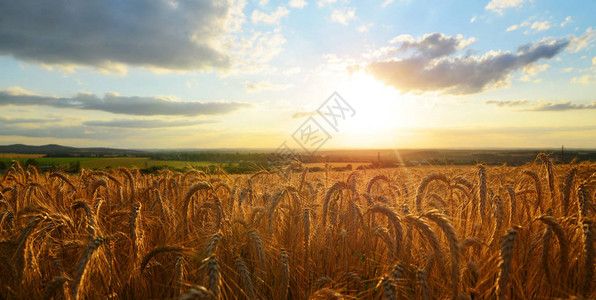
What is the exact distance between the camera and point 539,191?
3719 mm

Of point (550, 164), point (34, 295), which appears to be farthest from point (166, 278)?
point (550, 164)

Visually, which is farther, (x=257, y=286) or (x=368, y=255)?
(x=368, y=255)

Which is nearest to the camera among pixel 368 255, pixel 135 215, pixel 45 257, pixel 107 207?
pixel 135 215

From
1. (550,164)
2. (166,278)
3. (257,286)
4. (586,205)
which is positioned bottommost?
(166,278)

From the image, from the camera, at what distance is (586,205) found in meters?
2.42

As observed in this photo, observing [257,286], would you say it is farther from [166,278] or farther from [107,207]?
[107,207]

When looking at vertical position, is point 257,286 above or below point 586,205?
below

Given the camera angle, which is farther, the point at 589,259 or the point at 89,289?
the point at 89,289

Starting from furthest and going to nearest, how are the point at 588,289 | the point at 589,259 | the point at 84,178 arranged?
1. the point at 84,178
2. the point at 588,289
3. the point at 589,259

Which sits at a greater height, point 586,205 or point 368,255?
point 586,205

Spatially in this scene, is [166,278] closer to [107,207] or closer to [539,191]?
[107,207]

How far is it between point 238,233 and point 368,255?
64.2 inches

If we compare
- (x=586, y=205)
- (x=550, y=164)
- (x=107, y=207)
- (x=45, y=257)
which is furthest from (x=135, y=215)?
(x=550, y=164)

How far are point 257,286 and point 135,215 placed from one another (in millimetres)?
1464
